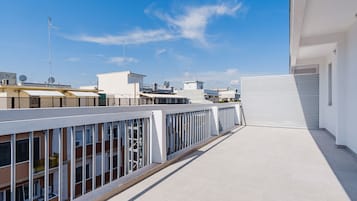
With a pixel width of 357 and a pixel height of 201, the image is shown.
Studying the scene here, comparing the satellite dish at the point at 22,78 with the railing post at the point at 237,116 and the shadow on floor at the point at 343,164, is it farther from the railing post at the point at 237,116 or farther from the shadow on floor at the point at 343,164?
the shadow on floor at the point at 343,164

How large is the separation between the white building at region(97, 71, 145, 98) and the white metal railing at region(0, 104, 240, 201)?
2026 centimetres

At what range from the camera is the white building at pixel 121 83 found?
24138 millimetres

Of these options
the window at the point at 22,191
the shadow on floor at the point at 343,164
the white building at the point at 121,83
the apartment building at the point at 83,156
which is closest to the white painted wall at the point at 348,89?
the shadow on floor at the point at 343,164

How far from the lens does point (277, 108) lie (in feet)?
26.9

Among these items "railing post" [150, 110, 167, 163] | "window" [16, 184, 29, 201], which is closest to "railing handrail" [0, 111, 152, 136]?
"railing post" [150, 110, 167, 163]

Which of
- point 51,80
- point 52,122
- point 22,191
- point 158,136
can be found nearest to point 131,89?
point 51,80

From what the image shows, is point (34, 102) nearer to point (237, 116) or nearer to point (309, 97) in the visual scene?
point (237, 116)

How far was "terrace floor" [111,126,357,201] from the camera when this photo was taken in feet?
7.02

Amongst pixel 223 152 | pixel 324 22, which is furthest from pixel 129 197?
pixel 324 22

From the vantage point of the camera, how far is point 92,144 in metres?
2.05

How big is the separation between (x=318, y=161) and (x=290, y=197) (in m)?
1.82

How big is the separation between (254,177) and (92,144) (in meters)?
2.06

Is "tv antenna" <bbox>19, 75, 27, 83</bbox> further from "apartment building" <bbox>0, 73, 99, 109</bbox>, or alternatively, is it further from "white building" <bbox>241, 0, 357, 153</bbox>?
"white building" <bbox>241, 0, 357, 153</bbox>

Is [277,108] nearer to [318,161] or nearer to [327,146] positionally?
[327,146]
